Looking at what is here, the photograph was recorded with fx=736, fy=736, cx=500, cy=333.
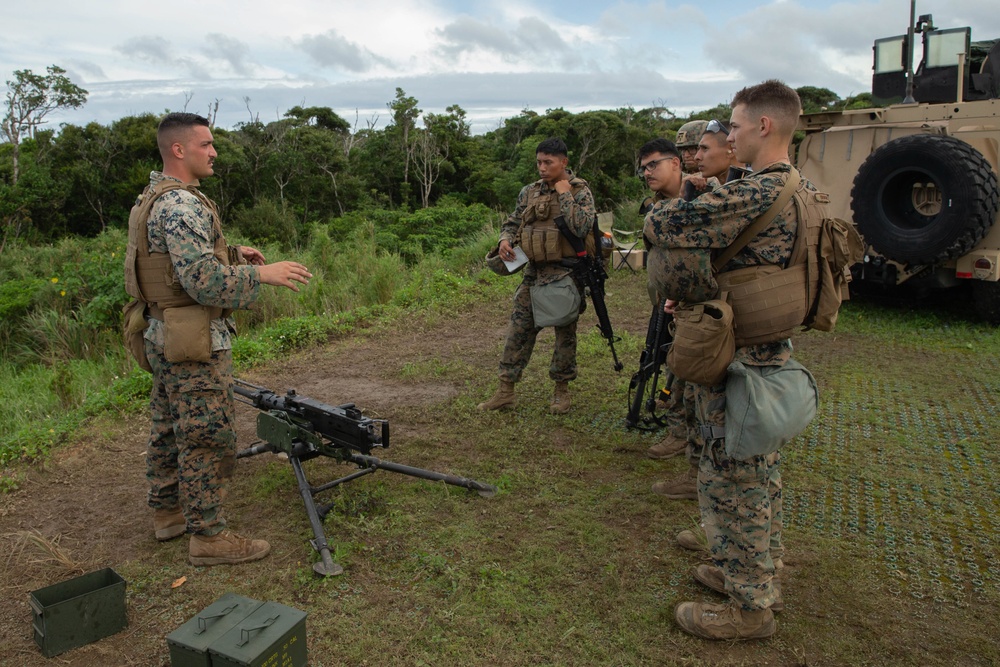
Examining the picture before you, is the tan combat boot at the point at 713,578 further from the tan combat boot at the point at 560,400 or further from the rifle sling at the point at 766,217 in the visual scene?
the tan combat boot at the point at 560,400

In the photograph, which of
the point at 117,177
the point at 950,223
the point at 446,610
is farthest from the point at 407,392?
the point at 117,177

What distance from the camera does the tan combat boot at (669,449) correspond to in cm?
443

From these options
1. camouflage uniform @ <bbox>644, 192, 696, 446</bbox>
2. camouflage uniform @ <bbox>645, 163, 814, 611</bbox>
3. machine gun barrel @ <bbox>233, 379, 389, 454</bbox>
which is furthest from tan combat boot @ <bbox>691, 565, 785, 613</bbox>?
machine gun barrel @ <bbox>233, 379, 389, 454</bbox>

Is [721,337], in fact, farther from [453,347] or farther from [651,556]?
[453,347]

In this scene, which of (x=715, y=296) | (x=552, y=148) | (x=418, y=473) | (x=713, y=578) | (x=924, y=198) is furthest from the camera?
(x=924, y=198)

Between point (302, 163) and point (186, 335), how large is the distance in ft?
70.2

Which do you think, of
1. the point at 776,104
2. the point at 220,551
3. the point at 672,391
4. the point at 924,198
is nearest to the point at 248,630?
the point at 220,551

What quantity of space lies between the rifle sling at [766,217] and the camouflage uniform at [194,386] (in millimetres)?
1998

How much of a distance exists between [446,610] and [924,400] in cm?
403

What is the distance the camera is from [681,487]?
3934 millimetres

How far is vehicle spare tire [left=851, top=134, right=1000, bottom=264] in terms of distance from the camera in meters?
6.45

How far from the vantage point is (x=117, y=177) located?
20391 mm

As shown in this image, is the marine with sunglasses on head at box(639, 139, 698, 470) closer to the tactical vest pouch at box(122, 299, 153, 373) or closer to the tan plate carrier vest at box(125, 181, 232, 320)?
the tan plate carrier vest at box(125, 181, 232, 320)

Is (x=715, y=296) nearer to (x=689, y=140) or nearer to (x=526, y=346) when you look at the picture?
(x=689, y=140)
